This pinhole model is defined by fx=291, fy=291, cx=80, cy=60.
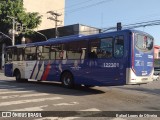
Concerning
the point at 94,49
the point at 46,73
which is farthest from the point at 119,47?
the point at 46,73

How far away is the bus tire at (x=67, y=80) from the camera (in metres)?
16.7

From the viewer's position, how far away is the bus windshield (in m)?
14.0

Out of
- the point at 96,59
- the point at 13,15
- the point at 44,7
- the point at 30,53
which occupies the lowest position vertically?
the point at 96,59

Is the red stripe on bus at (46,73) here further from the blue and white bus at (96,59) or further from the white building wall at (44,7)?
the white building wall at (44,7)

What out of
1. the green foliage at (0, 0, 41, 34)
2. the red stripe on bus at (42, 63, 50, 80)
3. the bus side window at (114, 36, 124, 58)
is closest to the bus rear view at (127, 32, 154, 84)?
the bus side window at (114, 36, 124, 58)

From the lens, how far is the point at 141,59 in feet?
46.4

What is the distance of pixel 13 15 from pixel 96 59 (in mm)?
32949

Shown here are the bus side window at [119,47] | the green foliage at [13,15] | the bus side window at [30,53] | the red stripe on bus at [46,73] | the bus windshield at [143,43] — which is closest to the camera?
the bus side window at [119,47]

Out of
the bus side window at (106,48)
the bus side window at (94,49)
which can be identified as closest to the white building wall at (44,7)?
the bus side window at (94,49)

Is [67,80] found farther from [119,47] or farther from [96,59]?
[119,47]

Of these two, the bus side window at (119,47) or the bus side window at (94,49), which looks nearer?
the bus side window at (119,47)

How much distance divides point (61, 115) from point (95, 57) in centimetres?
660

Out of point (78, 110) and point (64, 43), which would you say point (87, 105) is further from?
point (64, 43)

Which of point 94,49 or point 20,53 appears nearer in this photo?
point 94,49
